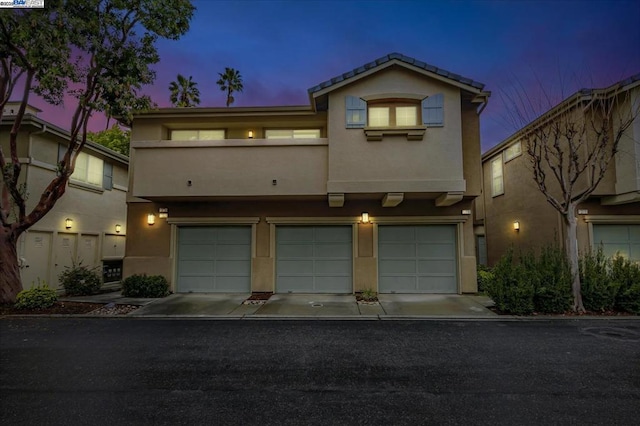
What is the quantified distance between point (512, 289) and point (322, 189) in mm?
5688

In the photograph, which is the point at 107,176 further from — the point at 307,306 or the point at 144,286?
the point at 307,306

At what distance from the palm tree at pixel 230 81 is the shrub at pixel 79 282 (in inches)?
690

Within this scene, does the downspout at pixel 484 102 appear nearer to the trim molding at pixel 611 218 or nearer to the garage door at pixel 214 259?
the trim molding at pixel 611 218

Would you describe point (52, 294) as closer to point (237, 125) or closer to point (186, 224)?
point (186, 224)

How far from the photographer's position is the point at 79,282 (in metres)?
11.5

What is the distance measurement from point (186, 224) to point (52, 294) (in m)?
4.06

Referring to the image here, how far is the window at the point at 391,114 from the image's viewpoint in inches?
411

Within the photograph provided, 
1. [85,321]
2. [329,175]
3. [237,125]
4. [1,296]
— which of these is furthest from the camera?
[237,125]

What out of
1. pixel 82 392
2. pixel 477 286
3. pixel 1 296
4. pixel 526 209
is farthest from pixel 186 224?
pixel 526 209

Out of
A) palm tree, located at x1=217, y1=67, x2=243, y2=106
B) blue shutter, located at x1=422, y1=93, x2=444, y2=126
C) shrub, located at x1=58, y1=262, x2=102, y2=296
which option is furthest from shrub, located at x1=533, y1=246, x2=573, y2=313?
palm tree, located at x1=217, y1=67, x2=243, y2=106

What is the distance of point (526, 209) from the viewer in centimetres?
1302

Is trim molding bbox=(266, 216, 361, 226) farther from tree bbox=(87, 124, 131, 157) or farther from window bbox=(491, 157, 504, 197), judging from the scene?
tree bbox=(87, 124, 131, 157)

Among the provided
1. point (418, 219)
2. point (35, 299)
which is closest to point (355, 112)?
point (418, 219)

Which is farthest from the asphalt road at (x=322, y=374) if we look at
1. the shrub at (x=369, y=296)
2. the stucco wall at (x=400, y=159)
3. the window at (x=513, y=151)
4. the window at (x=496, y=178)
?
the window at (x=496, y=178)
